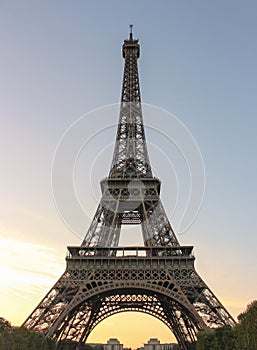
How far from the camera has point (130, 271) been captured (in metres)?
39.9

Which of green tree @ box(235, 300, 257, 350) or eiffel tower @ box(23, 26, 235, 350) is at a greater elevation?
eiffel tower @ box(23, 26, 235, 350)

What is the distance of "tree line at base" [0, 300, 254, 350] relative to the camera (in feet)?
101

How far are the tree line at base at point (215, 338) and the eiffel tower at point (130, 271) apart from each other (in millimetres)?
1472

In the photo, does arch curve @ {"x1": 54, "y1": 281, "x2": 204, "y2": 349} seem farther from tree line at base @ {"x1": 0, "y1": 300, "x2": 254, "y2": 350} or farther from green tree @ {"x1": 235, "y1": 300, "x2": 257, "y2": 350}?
green tree @ {"x1": 235, "y1": 300, "x2": 257, "y2": 350}

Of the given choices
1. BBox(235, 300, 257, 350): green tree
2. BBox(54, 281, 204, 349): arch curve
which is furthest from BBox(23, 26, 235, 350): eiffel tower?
BBox(235, 300, 257, 350): green tree

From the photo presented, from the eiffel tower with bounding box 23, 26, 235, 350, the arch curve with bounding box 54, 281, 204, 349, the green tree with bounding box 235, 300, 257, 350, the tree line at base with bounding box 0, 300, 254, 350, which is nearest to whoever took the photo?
the green tree with bounding box 235, 300, 257, 350

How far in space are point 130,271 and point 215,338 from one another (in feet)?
34.5

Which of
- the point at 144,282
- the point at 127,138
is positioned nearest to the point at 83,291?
the point at 144,282

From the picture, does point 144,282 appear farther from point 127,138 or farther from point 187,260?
point 127,138

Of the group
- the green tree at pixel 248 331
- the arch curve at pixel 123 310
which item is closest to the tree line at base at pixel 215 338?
the green tree at pixel 248 331

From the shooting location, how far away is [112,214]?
46781mm

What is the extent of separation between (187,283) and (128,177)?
15604 mm

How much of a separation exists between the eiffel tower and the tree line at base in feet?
4.83

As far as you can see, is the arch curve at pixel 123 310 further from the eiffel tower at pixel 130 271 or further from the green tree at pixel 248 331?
the green tree at pixel 248 331
